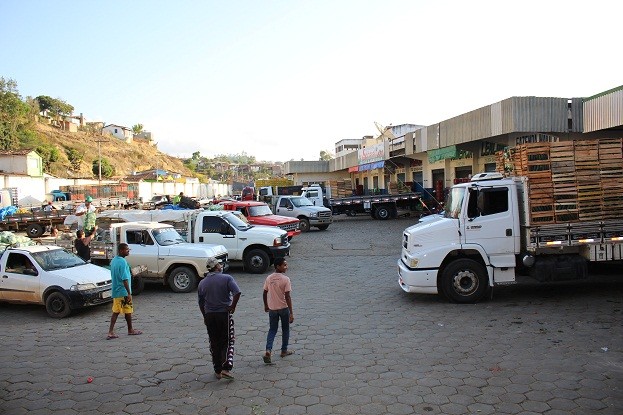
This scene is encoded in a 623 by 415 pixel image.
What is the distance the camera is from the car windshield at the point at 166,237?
12125 millimetres

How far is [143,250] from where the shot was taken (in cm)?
1192

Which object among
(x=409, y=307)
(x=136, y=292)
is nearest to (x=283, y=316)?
(x=409, y=307)

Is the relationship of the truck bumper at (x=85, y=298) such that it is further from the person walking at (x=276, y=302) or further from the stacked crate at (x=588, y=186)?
the stacked crate at (x=588, y=186)

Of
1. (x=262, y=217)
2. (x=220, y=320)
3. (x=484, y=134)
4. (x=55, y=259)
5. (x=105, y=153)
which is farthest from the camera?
(x=105, y=153)

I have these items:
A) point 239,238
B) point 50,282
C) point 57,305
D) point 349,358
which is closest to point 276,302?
point 349,358

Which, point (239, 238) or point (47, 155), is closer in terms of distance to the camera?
point (239, 238)

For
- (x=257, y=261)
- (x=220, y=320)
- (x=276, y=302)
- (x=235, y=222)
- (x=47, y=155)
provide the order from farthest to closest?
(x=47, y=155) → (x=235, y=222) → (x=257, y=261) → (x=276, y=302) → (x=220, y=320)

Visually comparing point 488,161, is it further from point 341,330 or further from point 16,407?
point 16,407

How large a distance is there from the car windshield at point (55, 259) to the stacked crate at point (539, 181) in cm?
994

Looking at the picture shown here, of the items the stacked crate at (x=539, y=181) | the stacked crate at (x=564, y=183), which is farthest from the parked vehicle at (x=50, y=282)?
the stacked crate at (x=564, y=183)

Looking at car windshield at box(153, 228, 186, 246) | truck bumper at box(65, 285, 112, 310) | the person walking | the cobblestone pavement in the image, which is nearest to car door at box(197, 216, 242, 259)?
car windshield at box(153, 228, 186, 246)

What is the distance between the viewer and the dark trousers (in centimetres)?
602

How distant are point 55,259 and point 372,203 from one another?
22.2 m

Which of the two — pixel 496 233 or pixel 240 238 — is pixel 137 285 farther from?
pixel 496 233
